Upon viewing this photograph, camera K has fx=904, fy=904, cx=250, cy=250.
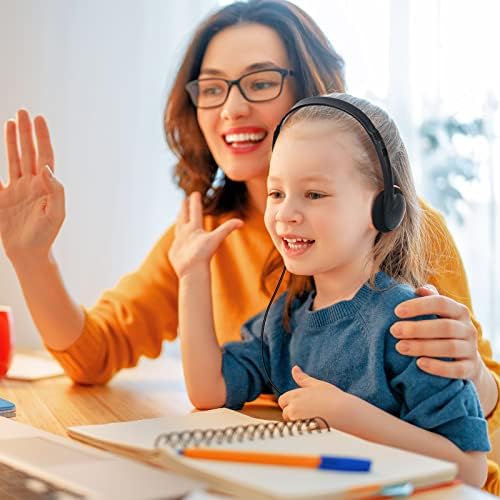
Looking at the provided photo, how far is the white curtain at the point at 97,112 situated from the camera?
228cm

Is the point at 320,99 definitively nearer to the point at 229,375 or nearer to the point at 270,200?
the point at 270,200

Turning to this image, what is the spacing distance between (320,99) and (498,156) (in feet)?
6.92

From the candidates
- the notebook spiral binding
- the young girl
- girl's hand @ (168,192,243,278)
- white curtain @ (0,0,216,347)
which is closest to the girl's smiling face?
the young girl

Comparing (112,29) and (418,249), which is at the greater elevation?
(112,29)

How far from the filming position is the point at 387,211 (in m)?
1.03

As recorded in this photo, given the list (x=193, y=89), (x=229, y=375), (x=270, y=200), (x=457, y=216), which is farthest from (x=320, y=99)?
(x=457, y=216)

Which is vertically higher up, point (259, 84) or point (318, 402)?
point (259, 84)

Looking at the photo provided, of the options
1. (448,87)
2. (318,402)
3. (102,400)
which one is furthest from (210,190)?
(448,87)

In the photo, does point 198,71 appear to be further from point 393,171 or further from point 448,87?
point 448,87

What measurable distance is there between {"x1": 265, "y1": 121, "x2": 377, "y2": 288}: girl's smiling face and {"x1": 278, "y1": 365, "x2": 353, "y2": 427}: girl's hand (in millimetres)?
145

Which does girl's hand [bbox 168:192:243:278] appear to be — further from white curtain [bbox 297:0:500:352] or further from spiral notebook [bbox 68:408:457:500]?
white curtain [bbox 297:0:500:352]

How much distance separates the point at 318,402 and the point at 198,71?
0.81m

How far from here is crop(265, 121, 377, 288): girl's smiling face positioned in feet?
3.39

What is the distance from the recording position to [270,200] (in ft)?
3.59
